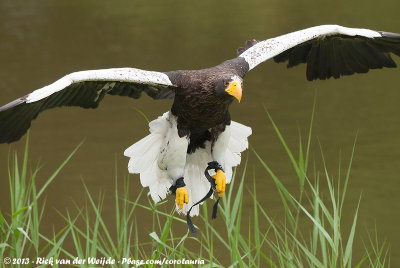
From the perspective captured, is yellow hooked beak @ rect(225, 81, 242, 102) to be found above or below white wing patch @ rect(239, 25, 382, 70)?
below

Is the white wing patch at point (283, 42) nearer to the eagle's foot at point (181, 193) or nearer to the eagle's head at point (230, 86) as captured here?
the eagle's head at point (230, 86)

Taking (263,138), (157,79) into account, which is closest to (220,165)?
(157,79)

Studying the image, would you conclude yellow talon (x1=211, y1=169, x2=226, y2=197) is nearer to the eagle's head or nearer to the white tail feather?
the white tail feather

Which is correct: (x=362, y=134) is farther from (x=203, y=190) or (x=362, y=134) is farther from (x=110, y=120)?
(x=203, y=190)

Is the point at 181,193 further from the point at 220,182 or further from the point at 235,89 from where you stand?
the point at 235,89

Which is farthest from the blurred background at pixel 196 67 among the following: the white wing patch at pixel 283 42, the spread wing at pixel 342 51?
the white wing patch at pixel 283 42

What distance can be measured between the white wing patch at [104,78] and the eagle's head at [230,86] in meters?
0.31

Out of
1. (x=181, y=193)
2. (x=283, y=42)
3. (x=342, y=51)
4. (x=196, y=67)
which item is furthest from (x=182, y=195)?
(x=196, y=67)

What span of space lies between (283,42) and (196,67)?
246 inches

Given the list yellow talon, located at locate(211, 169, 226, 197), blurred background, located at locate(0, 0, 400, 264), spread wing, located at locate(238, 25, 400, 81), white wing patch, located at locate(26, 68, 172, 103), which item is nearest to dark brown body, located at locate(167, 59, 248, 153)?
white wing patch, located at locate(26, 68, 172, 103)

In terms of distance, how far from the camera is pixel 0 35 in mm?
13719

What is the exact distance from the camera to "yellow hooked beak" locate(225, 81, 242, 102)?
14.7 feet

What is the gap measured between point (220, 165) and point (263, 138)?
167 inches

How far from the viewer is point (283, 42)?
499cm
